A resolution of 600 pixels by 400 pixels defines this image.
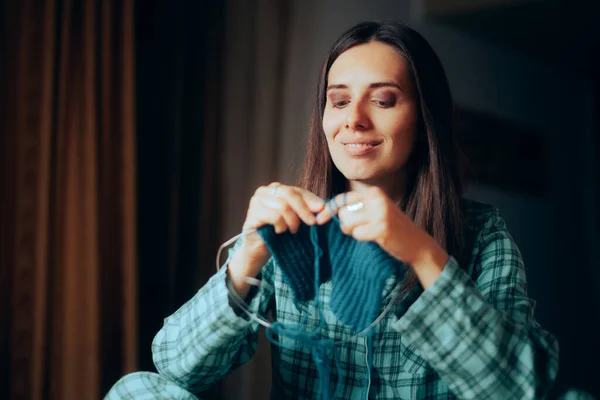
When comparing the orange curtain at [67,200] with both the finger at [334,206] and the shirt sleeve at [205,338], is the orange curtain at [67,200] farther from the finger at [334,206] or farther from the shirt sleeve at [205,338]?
the finger at [334,206]

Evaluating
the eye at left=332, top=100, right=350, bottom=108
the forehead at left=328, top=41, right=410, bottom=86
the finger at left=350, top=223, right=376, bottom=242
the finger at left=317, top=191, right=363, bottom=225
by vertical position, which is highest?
the forehead at left=328, top=41, right=410, bottom=86

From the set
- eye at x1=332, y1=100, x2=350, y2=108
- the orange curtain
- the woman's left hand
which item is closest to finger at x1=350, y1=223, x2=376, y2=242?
the woman's left hand

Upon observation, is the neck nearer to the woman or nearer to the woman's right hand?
the woman

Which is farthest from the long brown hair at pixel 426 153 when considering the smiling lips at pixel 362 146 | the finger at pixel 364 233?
the finger at pixel 364 233

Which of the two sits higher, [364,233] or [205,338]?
[364,233]

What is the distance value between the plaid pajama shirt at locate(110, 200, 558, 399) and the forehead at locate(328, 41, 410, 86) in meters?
0.34

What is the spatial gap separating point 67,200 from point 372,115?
77 cm

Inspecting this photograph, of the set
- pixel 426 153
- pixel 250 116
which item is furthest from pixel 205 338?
pixel 250 116

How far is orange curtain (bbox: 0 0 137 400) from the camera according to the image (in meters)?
1.35

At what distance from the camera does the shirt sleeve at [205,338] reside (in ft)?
3.43

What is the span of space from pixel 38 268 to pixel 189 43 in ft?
2.62

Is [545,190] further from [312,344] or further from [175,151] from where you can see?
[312,344]

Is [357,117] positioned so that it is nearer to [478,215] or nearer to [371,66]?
[371,66]

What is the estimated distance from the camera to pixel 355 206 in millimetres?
946
